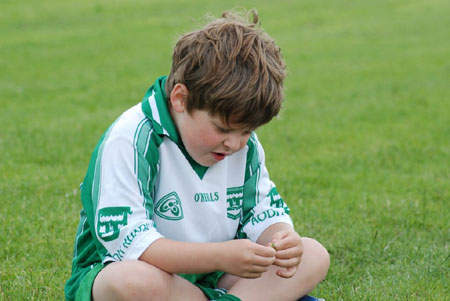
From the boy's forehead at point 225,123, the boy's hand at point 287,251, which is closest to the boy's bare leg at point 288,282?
the boy's hand at point 287,251

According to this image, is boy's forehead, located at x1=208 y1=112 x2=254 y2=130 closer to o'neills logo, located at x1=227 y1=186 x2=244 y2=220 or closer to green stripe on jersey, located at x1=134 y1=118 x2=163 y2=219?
green stripe on jersey, located at x1=134 y1=118 x2=163 y2=219

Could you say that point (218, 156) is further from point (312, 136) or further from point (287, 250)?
point (312, 136)

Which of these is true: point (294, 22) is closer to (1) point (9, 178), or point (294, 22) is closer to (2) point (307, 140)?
(2) point (307, 140)

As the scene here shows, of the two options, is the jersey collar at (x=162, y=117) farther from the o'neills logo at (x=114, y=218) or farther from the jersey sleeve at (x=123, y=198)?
the o'neills logo at (x=114, y=218)

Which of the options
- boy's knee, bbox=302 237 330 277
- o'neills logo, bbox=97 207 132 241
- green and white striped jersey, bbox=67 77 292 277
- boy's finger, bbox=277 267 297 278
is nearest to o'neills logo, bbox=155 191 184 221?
green and white striped jersey, bbox=67 77 292 277

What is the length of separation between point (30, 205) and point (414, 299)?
2339mm

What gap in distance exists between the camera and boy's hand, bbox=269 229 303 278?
2723 millimetres

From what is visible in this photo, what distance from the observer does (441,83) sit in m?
9.35

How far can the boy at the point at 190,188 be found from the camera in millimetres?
2588

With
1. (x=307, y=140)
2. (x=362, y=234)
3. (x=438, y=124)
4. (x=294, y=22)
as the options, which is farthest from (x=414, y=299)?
(x=294, y=22)

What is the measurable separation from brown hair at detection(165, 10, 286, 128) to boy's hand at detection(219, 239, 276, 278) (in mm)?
443

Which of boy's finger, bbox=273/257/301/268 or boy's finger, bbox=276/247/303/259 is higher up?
boy's finger, bbox=276/247/303/259

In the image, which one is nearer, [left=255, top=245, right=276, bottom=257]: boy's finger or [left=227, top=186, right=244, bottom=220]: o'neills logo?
[left=255, top=245, right=276, bottom=257]: boy's finger

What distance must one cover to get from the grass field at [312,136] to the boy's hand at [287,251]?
521 millimetres
